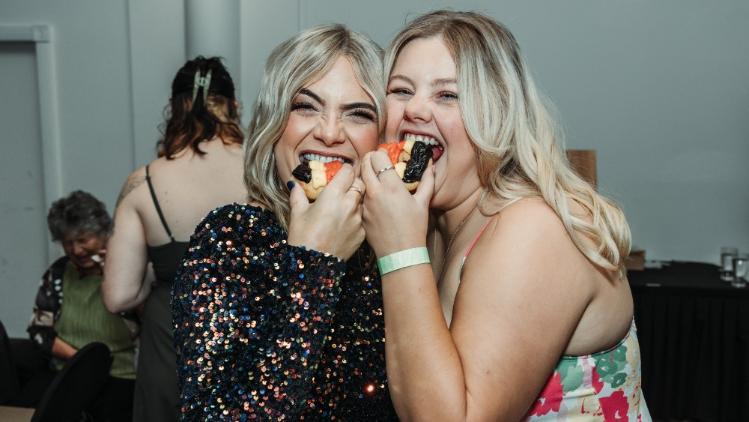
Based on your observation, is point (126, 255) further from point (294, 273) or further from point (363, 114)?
point (294, 273)

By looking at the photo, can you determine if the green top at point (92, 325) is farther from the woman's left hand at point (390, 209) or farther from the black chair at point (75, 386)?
the woman's left hand at point (390, 209)

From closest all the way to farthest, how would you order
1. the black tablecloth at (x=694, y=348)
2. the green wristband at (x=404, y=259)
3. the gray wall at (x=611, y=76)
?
the green wristband at (x=404, y=259) → the black tablecloth at (x=694, y=348) → the gray wall at (x=611, y=76)

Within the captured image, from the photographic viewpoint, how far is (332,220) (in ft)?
4.36

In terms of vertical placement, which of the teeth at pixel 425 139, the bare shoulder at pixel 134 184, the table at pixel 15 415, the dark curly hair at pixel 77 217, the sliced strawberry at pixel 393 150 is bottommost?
the table at pixel 15 415

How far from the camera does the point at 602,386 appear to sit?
1370mm

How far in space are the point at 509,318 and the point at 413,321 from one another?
0.55 feet

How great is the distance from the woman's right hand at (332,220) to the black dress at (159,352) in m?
1.33

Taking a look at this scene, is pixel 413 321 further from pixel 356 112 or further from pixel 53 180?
pixel 53 180

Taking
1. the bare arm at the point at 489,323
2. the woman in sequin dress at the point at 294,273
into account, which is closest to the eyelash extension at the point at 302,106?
the woman in sequin dress at the point at 294,273

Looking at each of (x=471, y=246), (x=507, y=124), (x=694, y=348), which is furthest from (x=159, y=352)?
(x=694, y=348)

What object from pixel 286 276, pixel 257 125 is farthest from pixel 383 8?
pixel 286 276

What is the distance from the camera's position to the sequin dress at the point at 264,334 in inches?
48.5

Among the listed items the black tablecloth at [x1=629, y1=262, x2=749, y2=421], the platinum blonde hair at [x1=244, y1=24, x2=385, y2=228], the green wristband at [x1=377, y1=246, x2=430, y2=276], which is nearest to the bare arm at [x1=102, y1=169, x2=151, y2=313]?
the platinum blonde hair at [x1=244, y1=24, x2=385, y2=228]

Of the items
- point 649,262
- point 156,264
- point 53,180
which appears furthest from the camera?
point 53,180
